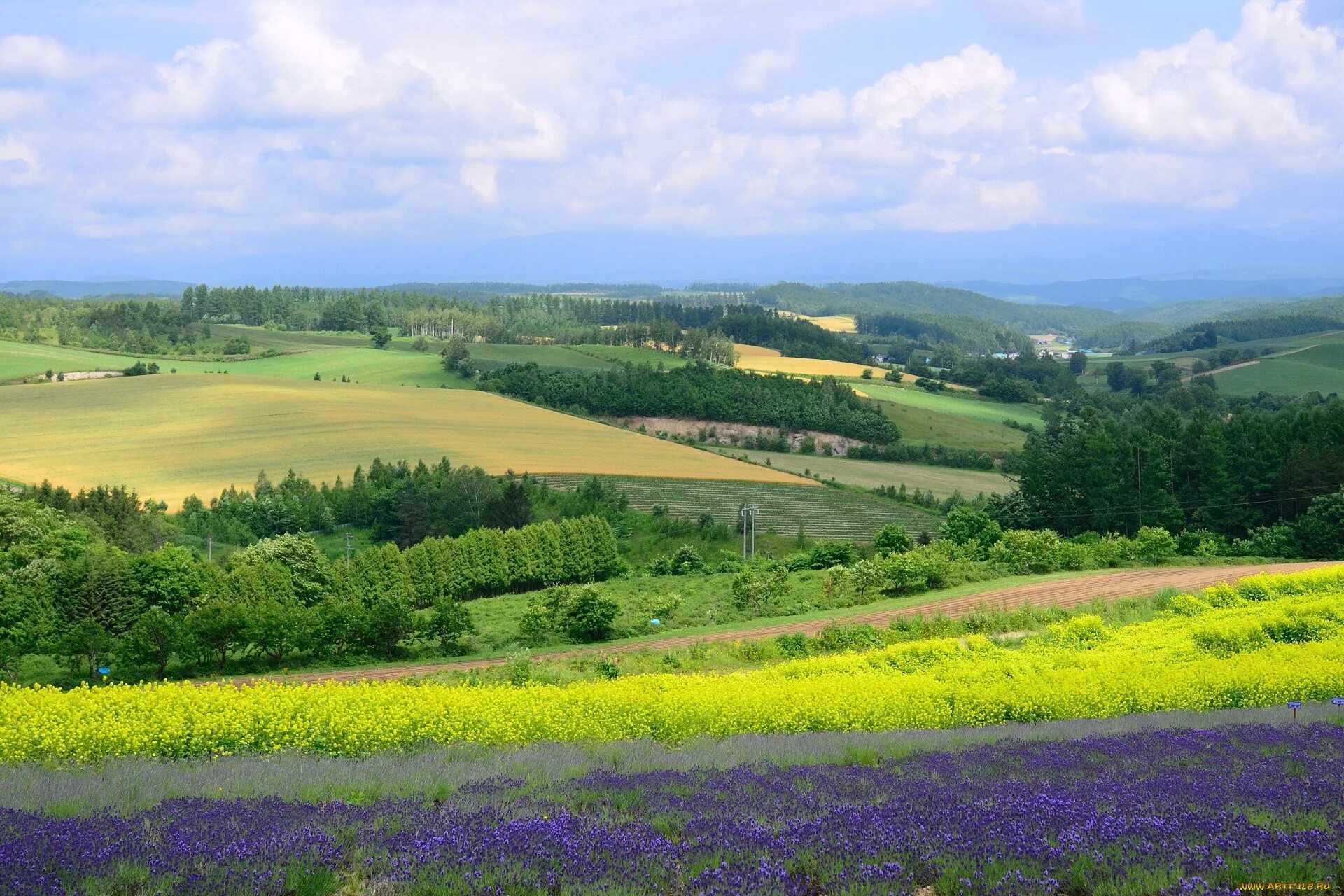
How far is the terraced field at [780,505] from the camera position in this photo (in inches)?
2721

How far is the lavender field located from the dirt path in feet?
68.8

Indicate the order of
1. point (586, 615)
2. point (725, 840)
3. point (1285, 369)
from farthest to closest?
point (1285, 369) < point (586, 615) < point (725, 840)

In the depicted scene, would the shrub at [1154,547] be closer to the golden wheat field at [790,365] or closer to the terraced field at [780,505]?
the terraced field at [780,505]

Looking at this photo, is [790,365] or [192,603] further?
[790,365]

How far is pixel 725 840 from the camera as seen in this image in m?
7.38

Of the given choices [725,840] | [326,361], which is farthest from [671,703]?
[326,361]

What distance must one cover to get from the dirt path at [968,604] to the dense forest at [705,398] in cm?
6515

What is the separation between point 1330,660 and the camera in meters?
17.3

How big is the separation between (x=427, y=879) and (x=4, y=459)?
7841cm

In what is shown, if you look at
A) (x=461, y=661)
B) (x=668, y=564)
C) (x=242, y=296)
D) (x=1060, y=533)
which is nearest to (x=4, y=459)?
(x=668, y=564)

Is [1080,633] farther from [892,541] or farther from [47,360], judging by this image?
[47,360]

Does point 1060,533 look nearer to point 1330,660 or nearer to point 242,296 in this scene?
point 1330,660

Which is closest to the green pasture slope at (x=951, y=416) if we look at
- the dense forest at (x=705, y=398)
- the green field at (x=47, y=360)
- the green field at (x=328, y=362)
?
the dense forest at (x=705, y=398)

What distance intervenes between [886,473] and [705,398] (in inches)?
923
